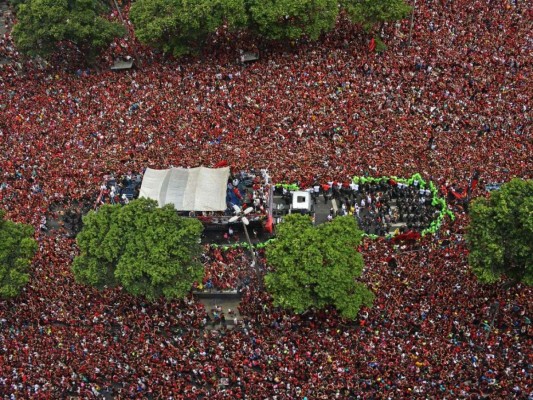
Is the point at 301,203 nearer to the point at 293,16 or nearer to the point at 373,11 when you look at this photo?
the point at 293,16

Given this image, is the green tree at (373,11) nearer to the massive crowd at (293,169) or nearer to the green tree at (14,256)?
the massive crowd at (293,169)

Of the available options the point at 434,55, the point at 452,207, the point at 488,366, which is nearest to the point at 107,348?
the point at 488,366

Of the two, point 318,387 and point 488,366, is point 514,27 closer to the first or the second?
point 488,366

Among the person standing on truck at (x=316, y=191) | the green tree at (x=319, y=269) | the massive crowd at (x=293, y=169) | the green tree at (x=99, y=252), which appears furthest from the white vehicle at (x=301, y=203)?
the green tree at (x=99, y=252)

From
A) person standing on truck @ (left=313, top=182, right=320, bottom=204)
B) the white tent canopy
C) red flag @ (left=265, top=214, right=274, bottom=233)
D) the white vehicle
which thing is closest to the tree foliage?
the white tent canopy

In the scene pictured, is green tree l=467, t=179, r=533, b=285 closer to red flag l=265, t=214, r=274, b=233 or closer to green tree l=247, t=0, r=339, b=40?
red flag l=265, t=214, r=274, b=233
